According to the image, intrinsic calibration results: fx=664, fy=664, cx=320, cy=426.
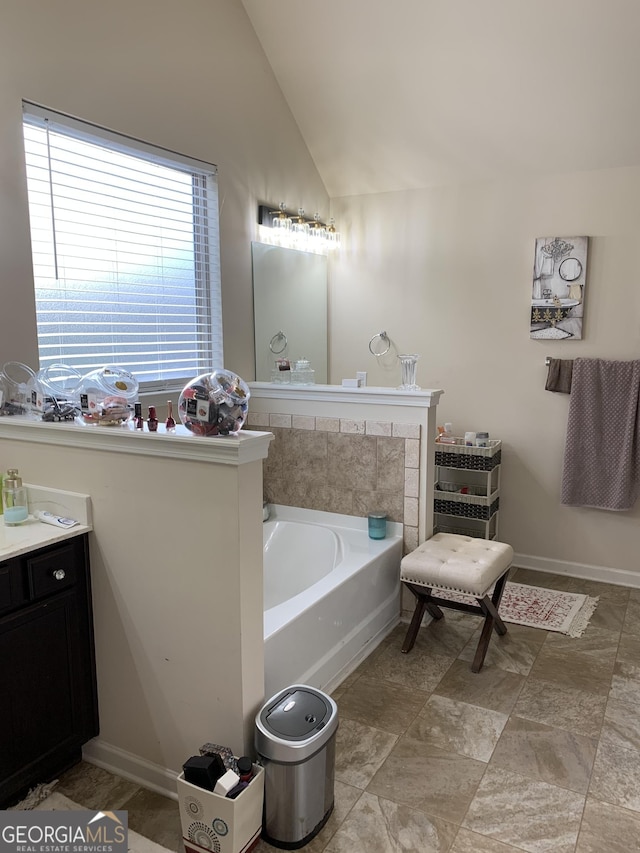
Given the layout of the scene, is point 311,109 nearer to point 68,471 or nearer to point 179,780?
point 68,471

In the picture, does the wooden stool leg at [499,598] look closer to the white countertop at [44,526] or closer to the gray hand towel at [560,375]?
the gray hand towel at [560,375]

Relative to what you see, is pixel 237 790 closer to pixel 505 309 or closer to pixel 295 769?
pixel 295 769

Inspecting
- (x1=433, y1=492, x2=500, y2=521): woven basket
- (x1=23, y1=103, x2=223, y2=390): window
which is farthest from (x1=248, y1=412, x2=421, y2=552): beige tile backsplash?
(x1=433, y1=492, x2=500, y2=521): woven basket

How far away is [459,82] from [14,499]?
2.91 m

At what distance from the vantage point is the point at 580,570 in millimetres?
Result: 3979

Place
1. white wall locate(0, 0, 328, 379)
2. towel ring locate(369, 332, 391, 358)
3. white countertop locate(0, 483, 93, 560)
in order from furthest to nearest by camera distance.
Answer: towel ring locate(369, 332, 391, 358)
white wall locate(0, 0, 328, 379)
white countertop locate(0, 483, 93, 560)

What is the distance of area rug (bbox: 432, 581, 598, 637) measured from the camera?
330 cm

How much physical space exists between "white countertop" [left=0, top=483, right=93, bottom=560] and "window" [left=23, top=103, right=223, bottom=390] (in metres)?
0.65

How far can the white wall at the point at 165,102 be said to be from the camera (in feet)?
8.02

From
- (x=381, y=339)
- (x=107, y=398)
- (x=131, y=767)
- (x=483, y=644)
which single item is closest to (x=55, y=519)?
(x=107, y=398)

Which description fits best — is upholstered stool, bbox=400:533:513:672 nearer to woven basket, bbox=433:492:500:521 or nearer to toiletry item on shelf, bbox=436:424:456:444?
woven basket, bbox=433:492:500:521

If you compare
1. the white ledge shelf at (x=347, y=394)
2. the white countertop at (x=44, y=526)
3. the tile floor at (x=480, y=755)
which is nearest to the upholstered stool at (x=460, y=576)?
the tile floor at (x=480, y=755)

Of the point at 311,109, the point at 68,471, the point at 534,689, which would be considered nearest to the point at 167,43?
the point at 311,109

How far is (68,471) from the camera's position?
2.22 metres
